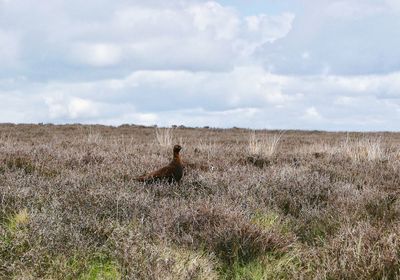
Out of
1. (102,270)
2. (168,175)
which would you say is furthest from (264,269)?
(168,175)

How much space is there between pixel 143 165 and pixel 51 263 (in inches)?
208

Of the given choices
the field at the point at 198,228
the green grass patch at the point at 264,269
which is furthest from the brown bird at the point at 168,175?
the green grass patch at the point at 264,269

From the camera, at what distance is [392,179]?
899cm

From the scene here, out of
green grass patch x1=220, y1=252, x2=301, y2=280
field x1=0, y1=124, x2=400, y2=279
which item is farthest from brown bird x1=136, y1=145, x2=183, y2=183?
green grass patch x1=220, y1=252, x2=301, y2=280

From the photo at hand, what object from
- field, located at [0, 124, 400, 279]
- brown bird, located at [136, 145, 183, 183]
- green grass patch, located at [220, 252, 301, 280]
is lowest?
green grass patch, located at [220, 252, 301, 280]

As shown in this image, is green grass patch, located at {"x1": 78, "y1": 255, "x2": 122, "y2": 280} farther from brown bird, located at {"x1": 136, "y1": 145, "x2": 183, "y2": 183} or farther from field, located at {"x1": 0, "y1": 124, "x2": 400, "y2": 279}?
brown bird, located at {"x1": 136, "y1": 145, "x2": 183, "y2": 183}

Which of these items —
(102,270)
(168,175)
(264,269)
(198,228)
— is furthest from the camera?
(168,175)

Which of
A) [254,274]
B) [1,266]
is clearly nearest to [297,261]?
[254,274]

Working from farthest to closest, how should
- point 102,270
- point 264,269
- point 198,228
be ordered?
point 198,228, point 264,269, point 102,270

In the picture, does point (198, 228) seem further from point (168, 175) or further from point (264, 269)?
point (168, 175)

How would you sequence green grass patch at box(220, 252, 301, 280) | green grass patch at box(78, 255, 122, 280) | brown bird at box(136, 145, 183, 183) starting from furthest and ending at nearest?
brown bird at box(136, 145, 183, 183), green grass patch at box(220, 252, 301, 280), green grass patch at box(78, 255, 122, 280)

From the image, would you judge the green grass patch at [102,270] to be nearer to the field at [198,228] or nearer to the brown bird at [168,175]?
the field at [198,228]

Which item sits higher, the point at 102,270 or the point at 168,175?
the point at 168,175

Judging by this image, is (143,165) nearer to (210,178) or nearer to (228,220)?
(210,178)
